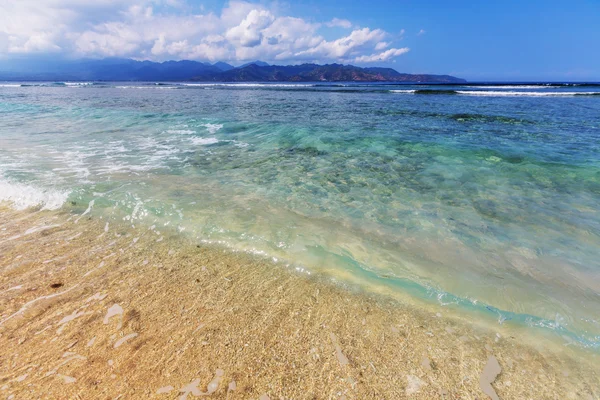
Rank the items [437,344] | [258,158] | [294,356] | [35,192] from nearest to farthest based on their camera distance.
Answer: [294,356] < [437,344] < [35,192] < [258,158]

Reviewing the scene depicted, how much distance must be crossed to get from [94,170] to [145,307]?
7.33 metres

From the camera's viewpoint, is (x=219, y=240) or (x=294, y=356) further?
(x=219, y=240)

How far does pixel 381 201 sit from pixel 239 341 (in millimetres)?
4883

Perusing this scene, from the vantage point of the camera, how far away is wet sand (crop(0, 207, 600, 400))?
261cm

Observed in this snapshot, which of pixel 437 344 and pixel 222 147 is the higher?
pixel 222 147

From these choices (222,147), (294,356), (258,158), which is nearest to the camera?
(294,356)

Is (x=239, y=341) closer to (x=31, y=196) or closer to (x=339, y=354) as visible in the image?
(x=339, y=354)

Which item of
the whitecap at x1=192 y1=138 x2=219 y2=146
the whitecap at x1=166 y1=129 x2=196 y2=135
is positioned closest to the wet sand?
the whitecap at x1=192 y1=138 x2=219 y2=146

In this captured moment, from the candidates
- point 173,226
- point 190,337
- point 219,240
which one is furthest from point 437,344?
point 173,226

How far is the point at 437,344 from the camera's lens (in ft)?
10.2

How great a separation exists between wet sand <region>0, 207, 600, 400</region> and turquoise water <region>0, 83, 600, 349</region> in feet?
1.84

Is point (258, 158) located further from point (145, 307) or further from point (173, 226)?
point (145, 307)

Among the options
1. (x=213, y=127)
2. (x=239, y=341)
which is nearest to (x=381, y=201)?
(x=239, y=341)

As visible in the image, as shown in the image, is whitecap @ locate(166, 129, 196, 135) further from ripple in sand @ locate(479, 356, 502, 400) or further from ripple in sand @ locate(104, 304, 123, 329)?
ripple in sand @ locate(479, 356, 502, 400)
